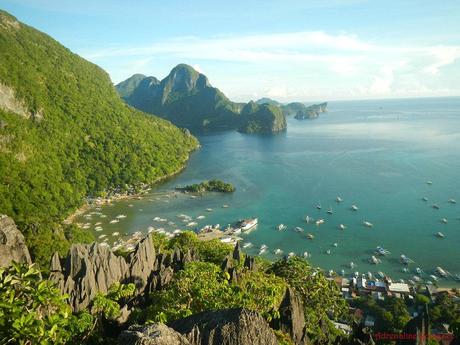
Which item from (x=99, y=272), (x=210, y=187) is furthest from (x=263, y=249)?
(x=210, y=187)

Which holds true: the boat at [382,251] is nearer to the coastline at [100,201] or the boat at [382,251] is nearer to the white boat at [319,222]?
the white boat at [319,222]

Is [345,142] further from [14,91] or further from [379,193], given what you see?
[14,91]

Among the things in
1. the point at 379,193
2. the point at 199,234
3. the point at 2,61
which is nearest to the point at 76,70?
the point at 2,61

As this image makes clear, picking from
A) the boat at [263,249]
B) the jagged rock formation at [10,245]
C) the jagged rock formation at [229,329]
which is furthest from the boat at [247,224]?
Answer: the jagged rock formation at [229,329]

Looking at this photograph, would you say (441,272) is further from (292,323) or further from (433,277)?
(292,323)

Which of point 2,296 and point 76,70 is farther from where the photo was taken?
point 76,70

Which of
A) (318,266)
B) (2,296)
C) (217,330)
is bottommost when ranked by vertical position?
(318,266)
